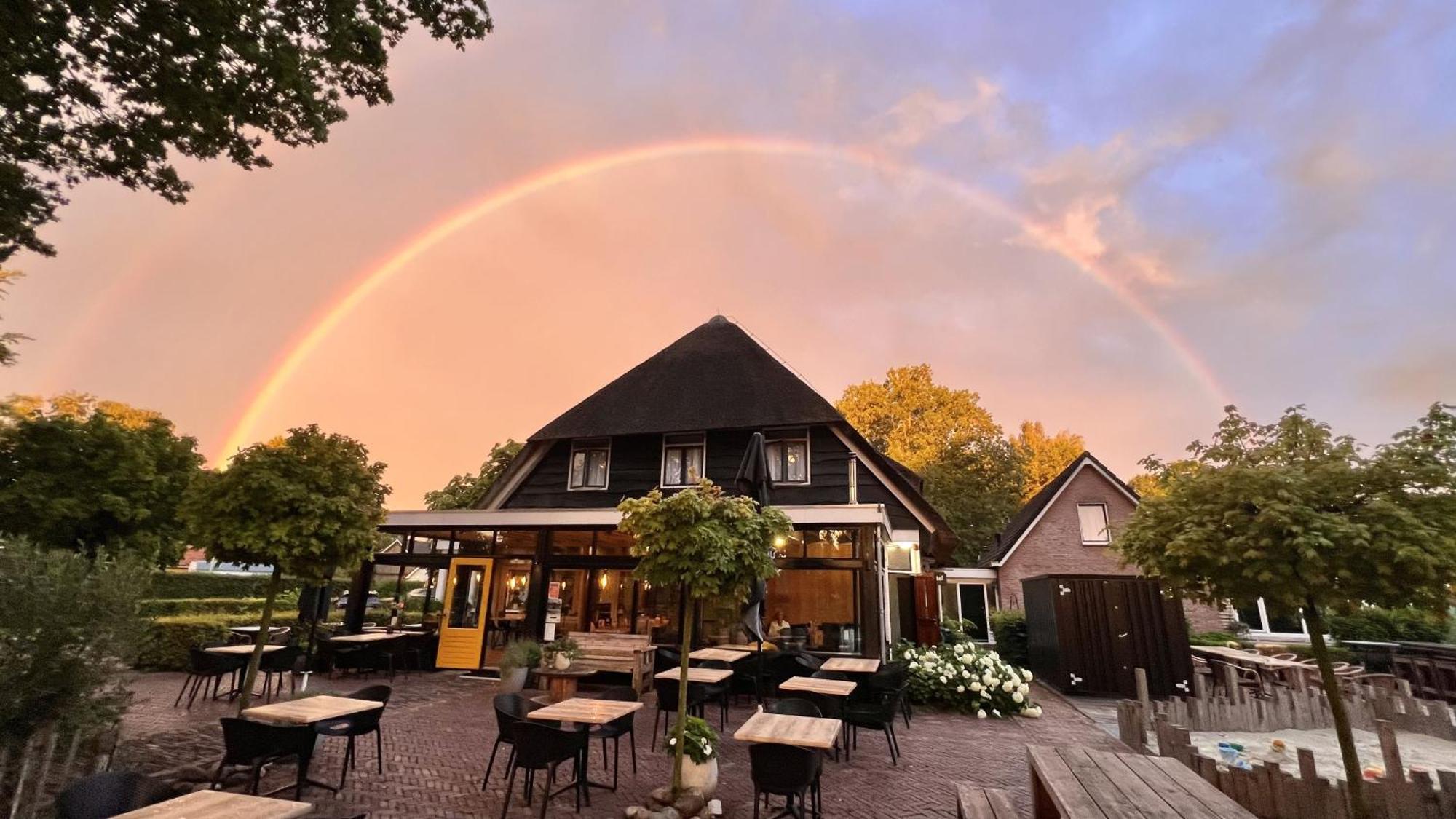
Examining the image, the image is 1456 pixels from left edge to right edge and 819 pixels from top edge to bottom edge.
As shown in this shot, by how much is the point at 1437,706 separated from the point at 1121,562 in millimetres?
7967

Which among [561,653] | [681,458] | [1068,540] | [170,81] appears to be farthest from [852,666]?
[1068,540]

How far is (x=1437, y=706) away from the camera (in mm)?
9359

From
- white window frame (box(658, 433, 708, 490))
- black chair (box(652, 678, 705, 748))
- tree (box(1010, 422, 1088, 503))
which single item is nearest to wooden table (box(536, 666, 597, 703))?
black chair (box(652, 678, 705, 748))

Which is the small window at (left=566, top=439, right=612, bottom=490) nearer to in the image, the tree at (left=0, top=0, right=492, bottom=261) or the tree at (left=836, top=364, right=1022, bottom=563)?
the tree at (left=0, top=0, right=492, bottom=261)

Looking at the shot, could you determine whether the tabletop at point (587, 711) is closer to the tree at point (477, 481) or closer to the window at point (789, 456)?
the window at point (789, 456)

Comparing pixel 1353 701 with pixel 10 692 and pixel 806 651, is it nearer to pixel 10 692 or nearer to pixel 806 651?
pixel 806 651

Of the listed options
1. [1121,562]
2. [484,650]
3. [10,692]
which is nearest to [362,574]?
[484,650]

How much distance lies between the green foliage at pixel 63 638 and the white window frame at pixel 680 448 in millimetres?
10758

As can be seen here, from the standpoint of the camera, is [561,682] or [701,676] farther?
[561,682]

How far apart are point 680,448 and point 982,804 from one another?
39.0ft

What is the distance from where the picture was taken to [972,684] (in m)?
10.5

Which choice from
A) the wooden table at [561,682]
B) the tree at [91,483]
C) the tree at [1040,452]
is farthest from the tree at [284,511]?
the tree at [1040,452]

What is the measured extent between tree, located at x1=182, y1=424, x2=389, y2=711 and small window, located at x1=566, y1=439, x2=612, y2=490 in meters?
8.35

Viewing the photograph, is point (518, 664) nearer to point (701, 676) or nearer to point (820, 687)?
point (701, 676)
